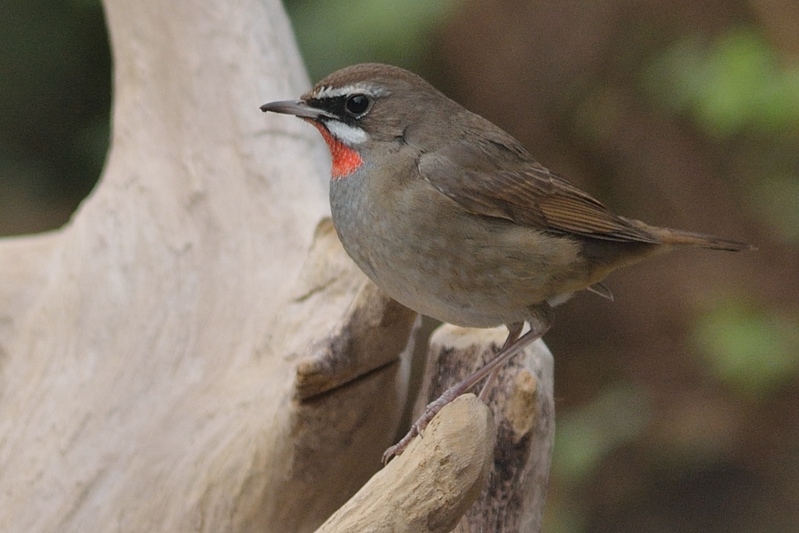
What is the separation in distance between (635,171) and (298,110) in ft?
12.9

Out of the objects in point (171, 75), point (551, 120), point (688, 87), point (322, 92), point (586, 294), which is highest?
point (322, 92)

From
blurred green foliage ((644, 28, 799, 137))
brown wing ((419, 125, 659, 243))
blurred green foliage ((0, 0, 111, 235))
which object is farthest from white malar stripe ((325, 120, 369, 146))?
blurred green foliage ((0, 0, 111, 235))

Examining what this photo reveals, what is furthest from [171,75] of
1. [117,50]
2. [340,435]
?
[340,435]

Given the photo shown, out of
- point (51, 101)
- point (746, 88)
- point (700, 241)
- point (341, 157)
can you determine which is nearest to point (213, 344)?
point (341, 157)

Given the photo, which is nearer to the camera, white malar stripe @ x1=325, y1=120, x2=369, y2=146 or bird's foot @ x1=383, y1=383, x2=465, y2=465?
bird's foot @ x1=383, y1=383, x2=465, y2=465

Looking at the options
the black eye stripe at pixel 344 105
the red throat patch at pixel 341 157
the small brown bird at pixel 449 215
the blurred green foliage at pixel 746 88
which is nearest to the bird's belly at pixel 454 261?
the small brown bird at pixel 449 215

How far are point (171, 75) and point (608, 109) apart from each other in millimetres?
3357

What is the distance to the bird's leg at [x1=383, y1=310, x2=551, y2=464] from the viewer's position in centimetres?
278

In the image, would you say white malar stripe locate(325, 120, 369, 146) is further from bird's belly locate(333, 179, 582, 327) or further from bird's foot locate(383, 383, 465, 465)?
bird's foot locate(383, 383, 465, 465)

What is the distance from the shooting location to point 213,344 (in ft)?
11.3

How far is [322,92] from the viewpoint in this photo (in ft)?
9.41

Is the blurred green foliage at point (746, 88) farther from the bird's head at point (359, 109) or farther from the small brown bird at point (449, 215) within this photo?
the bird's head at point (359, 109)

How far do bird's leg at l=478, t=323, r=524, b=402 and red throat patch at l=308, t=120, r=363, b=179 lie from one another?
26.6 inches

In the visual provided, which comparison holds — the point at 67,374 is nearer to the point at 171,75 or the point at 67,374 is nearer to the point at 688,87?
the point at 171,75
